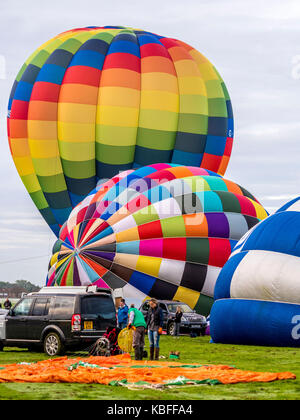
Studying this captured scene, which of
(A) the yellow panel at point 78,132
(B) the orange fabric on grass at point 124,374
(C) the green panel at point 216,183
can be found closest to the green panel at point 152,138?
(A) the yellow panel at point 78,132

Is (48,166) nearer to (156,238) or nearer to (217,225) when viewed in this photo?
(156,238)

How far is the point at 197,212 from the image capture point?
27922 mm

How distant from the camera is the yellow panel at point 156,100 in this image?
35.7 meters

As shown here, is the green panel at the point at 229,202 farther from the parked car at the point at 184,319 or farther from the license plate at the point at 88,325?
the license plate at the point at 88,325

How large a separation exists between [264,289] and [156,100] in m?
16.3

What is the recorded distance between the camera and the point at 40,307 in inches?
751

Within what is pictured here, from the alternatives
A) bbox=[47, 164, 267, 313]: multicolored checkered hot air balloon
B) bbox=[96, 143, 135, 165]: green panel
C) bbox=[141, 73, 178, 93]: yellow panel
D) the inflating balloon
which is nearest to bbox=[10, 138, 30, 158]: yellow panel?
bbox=[96, 143, 135, 165]: green panel

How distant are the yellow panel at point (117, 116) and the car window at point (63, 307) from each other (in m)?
17.7

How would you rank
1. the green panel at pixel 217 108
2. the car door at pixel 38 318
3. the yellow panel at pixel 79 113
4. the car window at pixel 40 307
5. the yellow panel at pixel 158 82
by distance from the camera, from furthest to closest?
the green panel at pixel 217 108
the yellow panel at pixel 158 82
the yellow panel at pixel 79 113
the car window at pixel 40 307
the car door at pixel 38 318

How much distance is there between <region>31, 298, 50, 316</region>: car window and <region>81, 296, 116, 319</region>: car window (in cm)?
106

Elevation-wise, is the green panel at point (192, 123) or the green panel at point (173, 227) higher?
the green panel at point (192, 123)

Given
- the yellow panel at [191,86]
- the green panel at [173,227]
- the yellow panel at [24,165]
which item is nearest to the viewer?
the green panel at [173,227]

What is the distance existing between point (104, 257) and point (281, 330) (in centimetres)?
810

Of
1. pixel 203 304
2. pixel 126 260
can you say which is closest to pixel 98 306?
pixel 126 260
